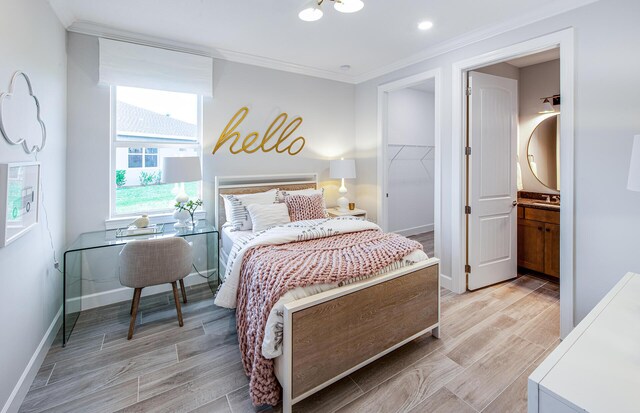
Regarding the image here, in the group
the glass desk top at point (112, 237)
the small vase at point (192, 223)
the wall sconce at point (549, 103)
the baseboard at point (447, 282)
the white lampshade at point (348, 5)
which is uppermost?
the white lampshade at point (348, 5)

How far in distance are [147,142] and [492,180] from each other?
12.0 ft

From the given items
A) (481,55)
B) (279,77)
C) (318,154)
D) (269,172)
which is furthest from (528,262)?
(279,77)

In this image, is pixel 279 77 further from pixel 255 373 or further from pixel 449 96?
pixel 255 373

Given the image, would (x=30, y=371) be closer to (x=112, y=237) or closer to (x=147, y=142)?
(x=112, y=237)

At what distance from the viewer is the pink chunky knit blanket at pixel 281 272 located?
1.70 m

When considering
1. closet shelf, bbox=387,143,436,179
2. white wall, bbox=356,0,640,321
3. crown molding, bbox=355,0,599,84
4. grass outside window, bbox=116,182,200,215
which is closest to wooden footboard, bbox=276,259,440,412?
white wall, bbox=356,0,640,321

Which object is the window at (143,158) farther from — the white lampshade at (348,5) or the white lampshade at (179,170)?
the white lampshade at (348,5)

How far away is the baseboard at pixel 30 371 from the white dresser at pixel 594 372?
243cm

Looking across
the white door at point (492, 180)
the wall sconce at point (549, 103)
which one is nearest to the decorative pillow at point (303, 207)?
the white door at point (492, 180)

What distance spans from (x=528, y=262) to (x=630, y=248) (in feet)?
5.55

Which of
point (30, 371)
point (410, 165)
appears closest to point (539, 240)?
point (410, 165)

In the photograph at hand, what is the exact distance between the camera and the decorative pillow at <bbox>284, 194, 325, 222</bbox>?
3293 mm

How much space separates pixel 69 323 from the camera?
8.58ft

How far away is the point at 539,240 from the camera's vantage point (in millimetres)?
3613
